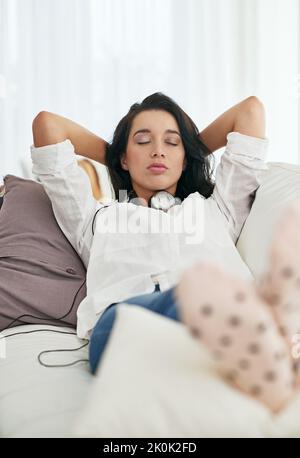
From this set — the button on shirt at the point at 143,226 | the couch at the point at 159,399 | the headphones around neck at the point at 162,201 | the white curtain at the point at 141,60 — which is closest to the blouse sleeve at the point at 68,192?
the button on shirt at the point at 143,226

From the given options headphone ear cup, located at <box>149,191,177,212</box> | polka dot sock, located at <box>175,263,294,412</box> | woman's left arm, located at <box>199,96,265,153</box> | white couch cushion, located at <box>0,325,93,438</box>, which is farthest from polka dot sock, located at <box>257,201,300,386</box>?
woman's left arm, located at <box>199,96,265,153</box>

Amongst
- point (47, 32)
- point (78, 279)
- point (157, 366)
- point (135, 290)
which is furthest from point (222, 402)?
point (47, 32)

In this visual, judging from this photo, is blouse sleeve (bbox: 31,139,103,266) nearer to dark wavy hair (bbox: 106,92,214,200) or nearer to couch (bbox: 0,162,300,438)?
dark wavy hair (bbox: 106,92,214,200)

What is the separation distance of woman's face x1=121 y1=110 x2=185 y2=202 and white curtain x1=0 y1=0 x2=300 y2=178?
1639mm

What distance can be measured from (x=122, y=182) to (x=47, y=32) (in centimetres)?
172

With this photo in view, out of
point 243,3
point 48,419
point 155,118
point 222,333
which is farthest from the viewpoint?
point 243,3

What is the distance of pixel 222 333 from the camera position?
74 centimetres

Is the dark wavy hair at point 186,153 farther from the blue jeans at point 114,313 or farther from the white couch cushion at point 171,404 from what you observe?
the white couch cushion at point 171,404

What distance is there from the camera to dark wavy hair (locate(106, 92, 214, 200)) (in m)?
1.79

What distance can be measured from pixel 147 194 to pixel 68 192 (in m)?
0.24

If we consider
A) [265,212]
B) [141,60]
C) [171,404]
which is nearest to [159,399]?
[171,404]

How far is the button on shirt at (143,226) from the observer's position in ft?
4.74
